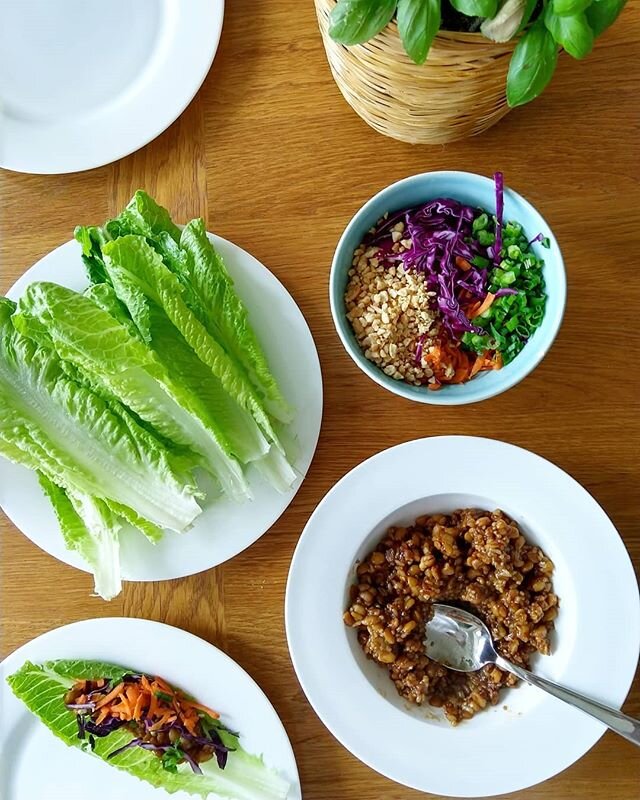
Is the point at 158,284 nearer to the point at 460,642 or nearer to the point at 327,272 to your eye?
the point at 327,272

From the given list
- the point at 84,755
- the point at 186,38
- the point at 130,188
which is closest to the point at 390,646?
the point at 84,755

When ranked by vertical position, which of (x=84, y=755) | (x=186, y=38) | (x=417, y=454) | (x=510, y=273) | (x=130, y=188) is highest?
(x=186, y=38)

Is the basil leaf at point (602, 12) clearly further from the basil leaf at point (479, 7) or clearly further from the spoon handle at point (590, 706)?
the spoon handle at point (590, 706)

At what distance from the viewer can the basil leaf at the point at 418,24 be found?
33.9 inches

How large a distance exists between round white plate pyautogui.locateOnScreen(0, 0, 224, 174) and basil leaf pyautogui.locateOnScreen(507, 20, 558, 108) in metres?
0.60

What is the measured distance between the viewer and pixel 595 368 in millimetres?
1301

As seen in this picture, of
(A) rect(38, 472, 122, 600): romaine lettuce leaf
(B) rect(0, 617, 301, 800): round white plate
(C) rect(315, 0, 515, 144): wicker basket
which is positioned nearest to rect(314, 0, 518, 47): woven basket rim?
(C) rect(315, 0, 515, 144): wicker basket

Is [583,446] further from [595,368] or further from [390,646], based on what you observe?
[390,646]

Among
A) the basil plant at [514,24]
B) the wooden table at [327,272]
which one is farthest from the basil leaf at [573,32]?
the wooden table at [327,272]

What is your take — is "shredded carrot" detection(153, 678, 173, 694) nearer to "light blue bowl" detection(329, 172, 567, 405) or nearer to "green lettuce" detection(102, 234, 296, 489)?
"green lettuce" detection(102, 234, 296, 489)

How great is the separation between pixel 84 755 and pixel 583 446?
3.18 feet

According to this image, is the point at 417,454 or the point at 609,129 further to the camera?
the point at 609,129

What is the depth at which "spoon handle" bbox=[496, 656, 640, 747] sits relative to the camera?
3.60 ft

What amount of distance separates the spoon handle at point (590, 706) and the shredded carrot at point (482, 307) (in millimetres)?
532
